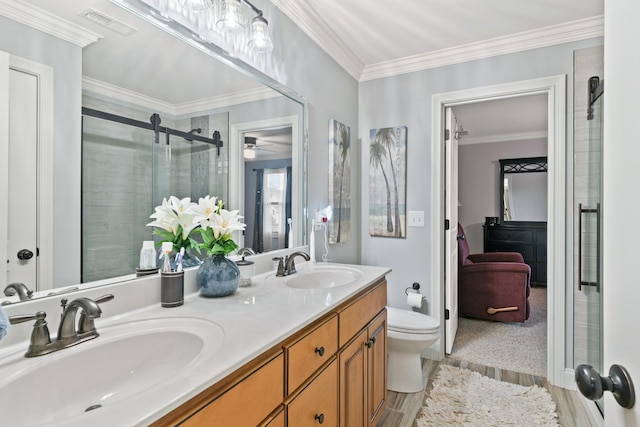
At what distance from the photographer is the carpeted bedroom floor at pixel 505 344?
2.59 metres

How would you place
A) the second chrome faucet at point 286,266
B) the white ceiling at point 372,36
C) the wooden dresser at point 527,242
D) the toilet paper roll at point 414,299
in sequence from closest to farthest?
1. the white ceiling at point 372,36
2. the second chrome faucet at point 286,266
3. the toilet paper roll at point 414,299
4. the wooden dresser at point 527,242

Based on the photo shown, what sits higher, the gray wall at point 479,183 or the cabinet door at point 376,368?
the gray wall at point 479,183

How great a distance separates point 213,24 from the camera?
1.46m

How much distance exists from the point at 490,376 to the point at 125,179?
2.60 metres

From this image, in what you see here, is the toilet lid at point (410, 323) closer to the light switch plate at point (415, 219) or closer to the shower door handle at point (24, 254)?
the light switch plate at point (415, 219)

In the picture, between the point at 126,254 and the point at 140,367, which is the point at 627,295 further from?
the point at 126,254

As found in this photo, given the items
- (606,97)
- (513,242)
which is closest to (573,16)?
(606,97)

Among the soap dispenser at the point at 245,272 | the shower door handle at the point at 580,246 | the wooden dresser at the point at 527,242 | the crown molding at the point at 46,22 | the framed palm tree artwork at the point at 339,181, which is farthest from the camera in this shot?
the wooden dresser at the point at 527,242

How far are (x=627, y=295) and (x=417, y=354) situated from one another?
1895mm

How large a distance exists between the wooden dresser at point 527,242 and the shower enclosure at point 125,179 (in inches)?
202

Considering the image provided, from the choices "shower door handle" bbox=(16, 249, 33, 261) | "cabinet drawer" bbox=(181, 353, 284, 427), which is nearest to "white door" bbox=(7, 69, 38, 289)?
"shower door handle" bbox=(16, 249, 33, 261)

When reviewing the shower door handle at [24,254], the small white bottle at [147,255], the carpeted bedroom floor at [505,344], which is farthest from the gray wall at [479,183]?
the shower door handle at [24,254]

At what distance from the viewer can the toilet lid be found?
2117mm

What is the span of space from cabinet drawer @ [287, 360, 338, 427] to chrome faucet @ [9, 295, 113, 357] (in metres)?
0.57
